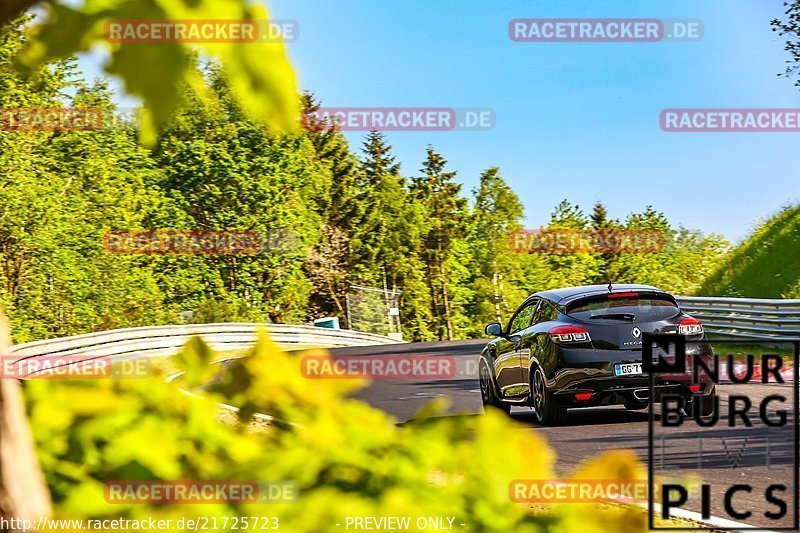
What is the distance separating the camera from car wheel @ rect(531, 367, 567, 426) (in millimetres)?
11445

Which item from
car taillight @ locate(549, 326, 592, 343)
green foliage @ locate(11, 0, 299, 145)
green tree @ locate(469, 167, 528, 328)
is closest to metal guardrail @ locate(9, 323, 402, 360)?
car taillight @ locate(549, 326, 592, 343)

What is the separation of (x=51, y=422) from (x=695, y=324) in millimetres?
10101

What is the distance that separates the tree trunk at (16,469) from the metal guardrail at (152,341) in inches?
694

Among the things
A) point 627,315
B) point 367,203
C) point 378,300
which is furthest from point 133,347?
point 367,203

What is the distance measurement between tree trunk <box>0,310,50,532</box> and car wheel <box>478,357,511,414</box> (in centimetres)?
1169

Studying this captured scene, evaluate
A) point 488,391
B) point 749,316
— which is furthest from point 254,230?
point 488,391

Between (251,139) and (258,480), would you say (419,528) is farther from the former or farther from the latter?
(251,139)

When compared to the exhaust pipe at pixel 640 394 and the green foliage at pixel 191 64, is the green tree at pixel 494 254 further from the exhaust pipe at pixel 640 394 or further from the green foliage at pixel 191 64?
the green foliage at pixel 191 64

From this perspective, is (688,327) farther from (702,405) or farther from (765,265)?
(765,265)

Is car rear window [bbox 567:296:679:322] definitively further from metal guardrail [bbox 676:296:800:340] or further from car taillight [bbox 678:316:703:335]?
metal guardrail [bbox 676:296:800:340]

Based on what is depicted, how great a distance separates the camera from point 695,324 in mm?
11406

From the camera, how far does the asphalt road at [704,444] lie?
7.98 metres

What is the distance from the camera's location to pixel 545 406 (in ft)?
37.8

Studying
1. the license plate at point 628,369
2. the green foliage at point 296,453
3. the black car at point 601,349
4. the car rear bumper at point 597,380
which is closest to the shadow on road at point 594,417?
the black car at point 601,349
